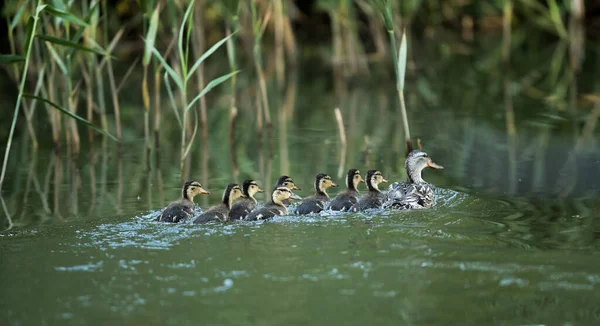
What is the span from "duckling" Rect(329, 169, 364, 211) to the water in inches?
15.1

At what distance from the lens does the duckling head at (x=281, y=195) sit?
7.08 m

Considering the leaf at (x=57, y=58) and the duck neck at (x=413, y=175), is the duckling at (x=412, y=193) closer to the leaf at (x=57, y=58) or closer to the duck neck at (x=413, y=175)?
the duck neck at (x=413, y=175)

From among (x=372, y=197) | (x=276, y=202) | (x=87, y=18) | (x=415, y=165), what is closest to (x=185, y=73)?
(x=87, y=18)

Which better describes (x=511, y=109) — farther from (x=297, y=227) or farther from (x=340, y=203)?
(x=297, y=227)

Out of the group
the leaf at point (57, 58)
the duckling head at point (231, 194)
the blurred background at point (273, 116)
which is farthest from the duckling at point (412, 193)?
the leaf at point (57, 58)

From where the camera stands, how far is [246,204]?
23.6 ft

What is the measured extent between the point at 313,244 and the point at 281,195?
1318 mm

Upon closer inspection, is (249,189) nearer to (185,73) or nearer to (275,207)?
(275,207)

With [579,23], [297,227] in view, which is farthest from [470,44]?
[297,227]

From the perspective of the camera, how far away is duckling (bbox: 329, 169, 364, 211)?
721 centimetres

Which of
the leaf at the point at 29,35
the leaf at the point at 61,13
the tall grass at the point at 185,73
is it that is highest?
the leaf at the point at 61,13

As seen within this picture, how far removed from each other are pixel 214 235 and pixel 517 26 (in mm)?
19357

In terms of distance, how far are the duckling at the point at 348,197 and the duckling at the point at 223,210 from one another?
74 centimetres

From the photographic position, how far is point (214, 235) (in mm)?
6285
